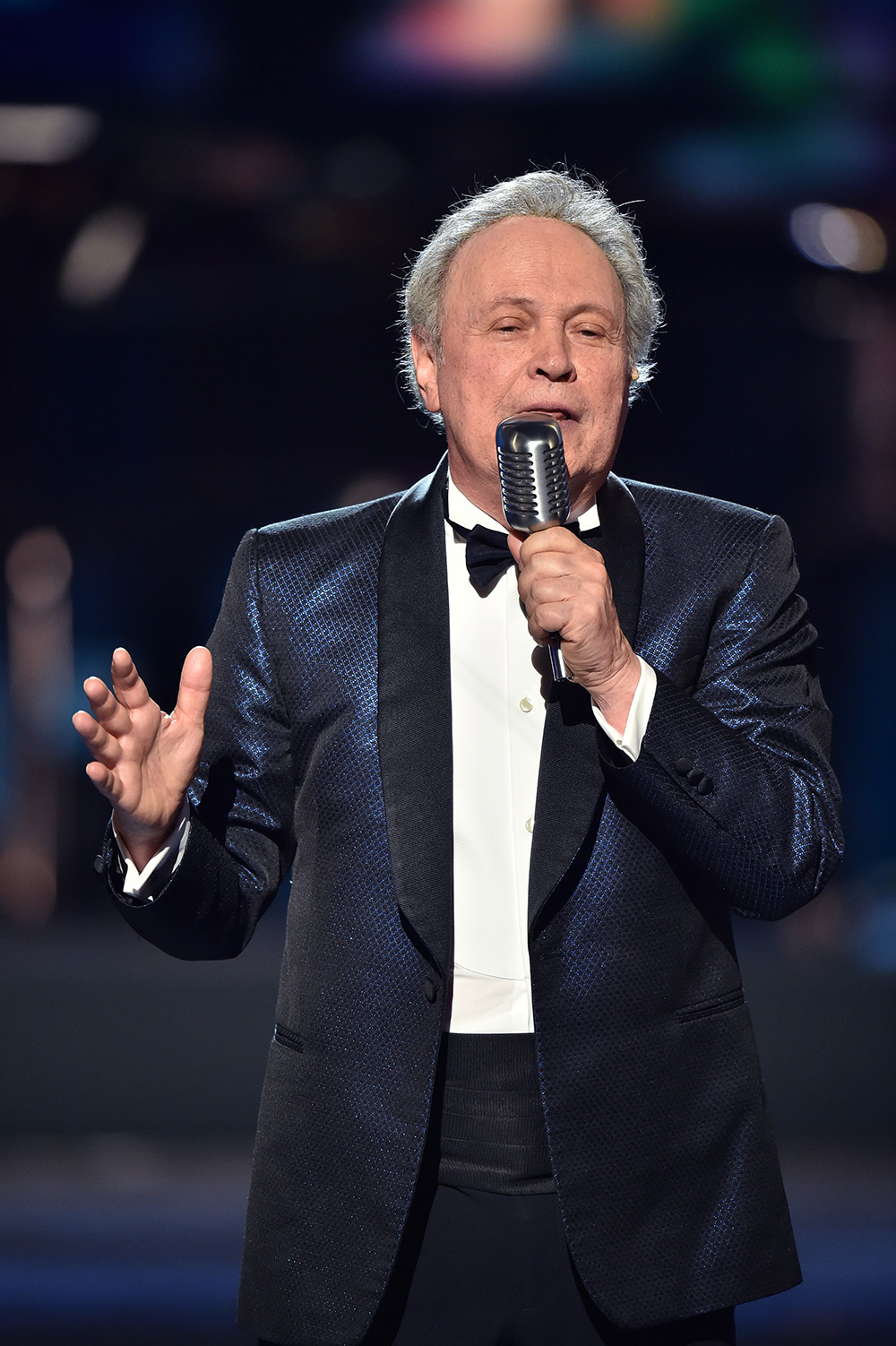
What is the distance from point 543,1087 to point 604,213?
0.93 m

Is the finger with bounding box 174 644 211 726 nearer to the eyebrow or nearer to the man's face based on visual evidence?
the man's face

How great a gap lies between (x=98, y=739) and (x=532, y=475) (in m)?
0.47

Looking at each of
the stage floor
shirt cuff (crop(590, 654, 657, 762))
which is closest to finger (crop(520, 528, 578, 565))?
shirt cuff (crop(590, 654, 657, 762))

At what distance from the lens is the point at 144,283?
4.03 metres

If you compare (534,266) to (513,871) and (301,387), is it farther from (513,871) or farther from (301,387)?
(301,387)

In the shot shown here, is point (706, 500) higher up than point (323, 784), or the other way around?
point (706, 500)

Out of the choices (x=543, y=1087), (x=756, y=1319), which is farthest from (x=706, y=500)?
(x=756, y=1319)

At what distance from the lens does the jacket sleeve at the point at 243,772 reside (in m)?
1.42

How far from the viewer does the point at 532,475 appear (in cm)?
122

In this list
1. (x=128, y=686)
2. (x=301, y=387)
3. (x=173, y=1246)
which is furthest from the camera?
(x=301, y=387)

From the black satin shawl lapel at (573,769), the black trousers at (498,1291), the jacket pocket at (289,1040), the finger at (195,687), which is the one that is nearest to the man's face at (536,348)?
the black satin shawl lapel at (573,769)

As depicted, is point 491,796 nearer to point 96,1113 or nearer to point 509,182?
point 509,182

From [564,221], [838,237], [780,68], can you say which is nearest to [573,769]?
[564,221]

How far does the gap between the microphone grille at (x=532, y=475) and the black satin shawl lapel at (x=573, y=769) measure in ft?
0.67
